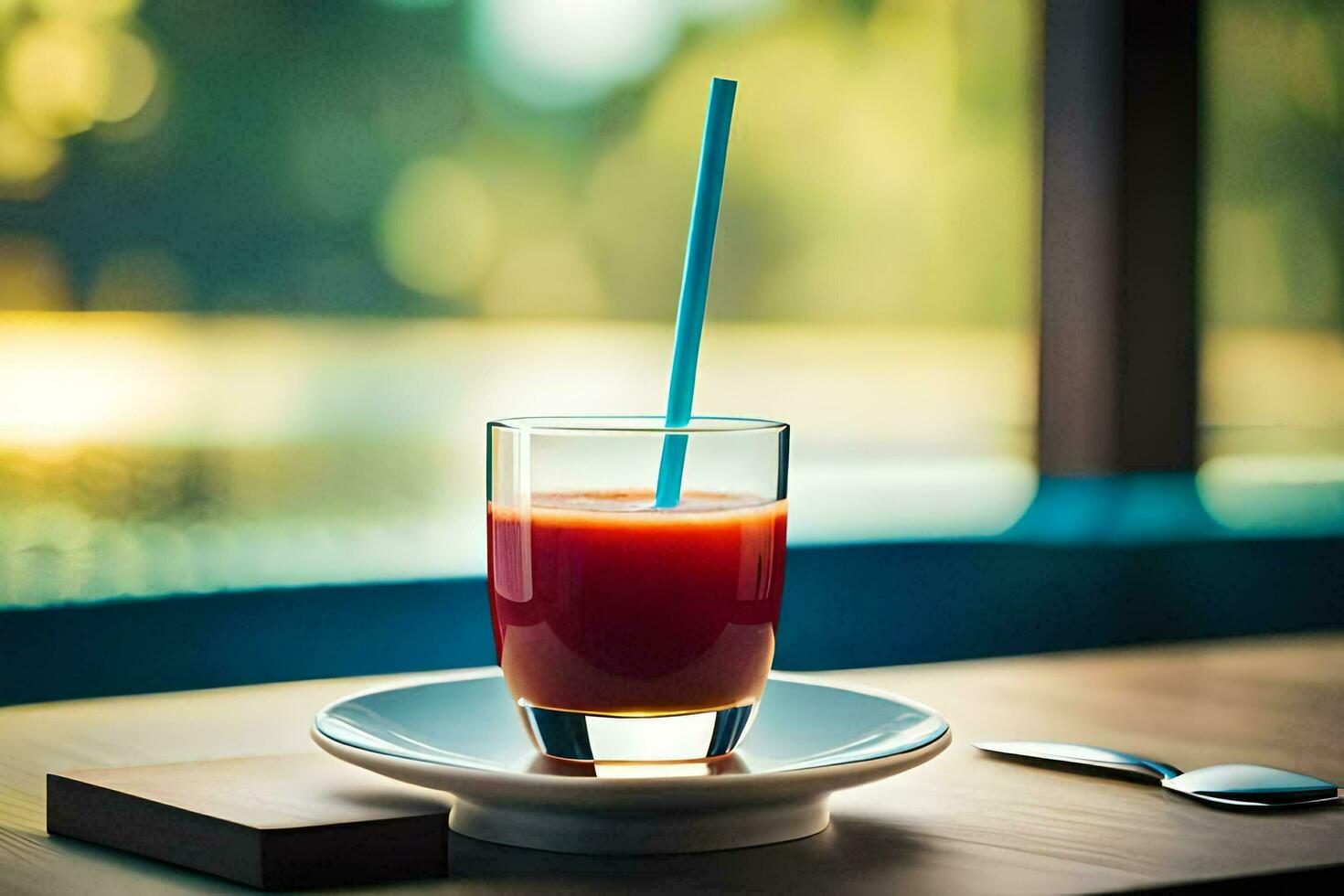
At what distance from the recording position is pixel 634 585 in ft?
2.64

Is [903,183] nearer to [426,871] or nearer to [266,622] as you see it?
[266,622]

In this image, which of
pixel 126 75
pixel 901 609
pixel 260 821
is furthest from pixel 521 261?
pixel 260 821

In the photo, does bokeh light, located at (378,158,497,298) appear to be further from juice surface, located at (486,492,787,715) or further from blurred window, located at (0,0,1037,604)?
juice surface, located at (486,492,787,715)

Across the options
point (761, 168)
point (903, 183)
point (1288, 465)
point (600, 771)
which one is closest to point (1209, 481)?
point (1288, 465)

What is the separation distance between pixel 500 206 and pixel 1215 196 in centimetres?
107

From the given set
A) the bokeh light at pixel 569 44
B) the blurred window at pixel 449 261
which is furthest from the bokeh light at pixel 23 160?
the bokeh light at pixel 569 44

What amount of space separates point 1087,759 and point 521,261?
4.18ft

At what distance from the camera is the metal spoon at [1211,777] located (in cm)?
85

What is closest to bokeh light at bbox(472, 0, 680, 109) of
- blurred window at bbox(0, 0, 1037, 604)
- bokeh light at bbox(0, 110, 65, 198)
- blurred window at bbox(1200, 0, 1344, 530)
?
blurred window at bbox(0, 0, 1037, 604)

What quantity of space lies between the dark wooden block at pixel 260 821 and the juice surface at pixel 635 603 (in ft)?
0.29

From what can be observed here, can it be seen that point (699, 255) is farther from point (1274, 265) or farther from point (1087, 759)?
point (1274, 265)

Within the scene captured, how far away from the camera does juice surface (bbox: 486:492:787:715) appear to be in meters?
0.80

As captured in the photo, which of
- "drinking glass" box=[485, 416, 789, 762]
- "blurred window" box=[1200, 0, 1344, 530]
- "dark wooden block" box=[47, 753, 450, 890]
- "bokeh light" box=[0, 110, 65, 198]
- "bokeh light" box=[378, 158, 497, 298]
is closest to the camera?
"dark wooden block" box=[47, 753, 450, 890]

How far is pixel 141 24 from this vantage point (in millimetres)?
1812
